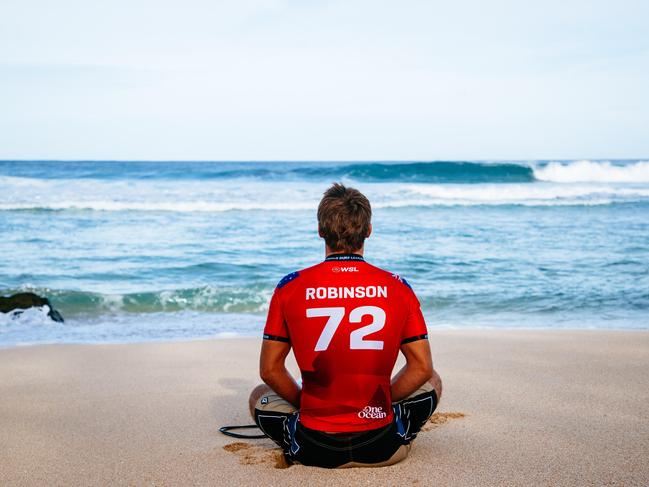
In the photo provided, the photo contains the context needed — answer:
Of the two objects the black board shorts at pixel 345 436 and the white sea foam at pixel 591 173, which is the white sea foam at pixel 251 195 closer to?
the white sea foam at pixel 591 173

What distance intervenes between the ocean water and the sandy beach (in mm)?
1881

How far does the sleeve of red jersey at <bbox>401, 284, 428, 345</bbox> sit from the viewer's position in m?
2.99

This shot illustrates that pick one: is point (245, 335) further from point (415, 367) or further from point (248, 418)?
point (415, 367)

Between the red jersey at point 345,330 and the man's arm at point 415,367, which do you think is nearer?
the red jersey at point 345,330

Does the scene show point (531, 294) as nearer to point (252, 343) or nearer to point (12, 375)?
point (252, 343)

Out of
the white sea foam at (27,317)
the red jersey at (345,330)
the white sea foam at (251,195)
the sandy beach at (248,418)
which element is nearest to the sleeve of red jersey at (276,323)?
the red jersey at (345,330)

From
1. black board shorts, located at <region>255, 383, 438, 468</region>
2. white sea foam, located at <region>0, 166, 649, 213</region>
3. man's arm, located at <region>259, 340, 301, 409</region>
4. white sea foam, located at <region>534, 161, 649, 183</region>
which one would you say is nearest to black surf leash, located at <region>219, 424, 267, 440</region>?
black board shorts, located at <region>255, 383, 438, 468</region>

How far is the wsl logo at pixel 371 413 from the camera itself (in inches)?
118

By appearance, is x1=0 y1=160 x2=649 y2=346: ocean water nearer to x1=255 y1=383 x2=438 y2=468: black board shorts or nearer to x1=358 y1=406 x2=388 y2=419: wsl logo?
x1=255 y1=383 x2=438 y2=468: black board shorts

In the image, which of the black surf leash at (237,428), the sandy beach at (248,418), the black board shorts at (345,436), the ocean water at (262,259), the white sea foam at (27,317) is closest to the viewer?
the black board shorts at (345,436)

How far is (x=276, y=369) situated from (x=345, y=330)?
0.41m

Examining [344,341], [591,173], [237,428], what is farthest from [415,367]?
[591,173]

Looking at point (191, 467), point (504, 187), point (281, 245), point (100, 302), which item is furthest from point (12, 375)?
point (504, 187)

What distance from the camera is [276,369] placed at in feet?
10.2
